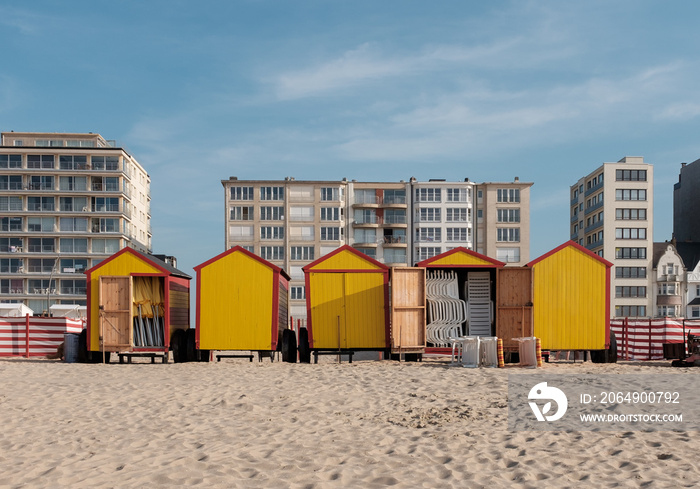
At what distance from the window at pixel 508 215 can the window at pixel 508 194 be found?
1456 millimetres

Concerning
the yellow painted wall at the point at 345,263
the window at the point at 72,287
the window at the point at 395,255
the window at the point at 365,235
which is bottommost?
the window at the point at 72,287

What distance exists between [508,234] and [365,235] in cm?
1887

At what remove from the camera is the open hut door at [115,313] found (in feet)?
84.8

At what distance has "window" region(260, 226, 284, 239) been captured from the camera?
89125mm

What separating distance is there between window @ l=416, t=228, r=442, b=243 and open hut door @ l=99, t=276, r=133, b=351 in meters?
66.6

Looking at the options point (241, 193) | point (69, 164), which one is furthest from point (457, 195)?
point (69, 164)

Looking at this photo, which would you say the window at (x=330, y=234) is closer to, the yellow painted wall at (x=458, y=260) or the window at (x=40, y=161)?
the window at (x=40, y=161)

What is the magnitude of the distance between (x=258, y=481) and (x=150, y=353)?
18675mm

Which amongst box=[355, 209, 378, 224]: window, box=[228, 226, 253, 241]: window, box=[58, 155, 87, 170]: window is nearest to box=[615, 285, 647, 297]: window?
box=[355, 209, 378, 224]: window

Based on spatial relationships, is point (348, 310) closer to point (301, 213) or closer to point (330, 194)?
point (301, 213)

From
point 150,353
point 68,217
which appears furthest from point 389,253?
point 150,353

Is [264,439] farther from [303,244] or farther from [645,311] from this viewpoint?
[645,311]

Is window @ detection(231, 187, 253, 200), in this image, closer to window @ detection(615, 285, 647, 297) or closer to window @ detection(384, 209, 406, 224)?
window @ detection(384, 209, 406, 224)

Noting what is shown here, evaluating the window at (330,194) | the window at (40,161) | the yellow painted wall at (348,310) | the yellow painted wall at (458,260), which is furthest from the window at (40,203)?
the yellow painted wall at (458,260)
